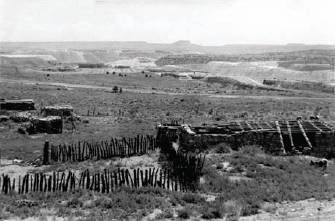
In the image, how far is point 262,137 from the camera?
1892cm

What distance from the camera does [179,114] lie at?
115 feet

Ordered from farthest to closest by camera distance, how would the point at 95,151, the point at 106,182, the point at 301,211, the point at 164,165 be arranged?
the point at 95,151 → the point at 164,165 → the point at 106,182 → the point at 301,211

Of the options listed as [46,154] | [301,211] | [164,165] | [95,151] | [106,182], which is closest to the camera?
[301,211]

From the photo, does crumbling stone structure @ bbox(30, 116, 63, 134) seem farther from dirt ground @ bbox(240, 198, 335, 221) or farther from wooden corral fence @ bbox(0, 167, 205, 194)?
dirt ground @ bbox(240, 198, 335, 221)

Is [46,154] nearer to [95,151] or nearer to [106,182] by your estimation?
[95,151]

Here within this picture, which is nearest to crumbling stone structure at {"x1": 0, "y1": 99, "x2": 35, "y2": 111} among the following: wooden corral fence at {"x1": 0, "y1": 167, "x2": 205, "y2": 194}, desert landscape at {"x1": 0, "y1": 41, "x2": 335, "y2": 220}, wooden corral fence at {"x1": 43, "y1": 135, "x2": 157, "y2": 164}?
desert landscape at {"x1": 0, "y1": 41, "x2": 335, "y2": 220}

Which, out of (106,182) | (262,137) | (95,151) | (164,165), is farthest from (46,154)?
(262,137)

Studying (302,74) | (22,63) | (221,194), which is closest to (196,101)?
(221,194)

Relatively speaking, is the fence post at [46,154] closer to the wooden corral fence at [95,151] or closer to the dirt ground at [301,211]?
the wooden corral fence at [95,151]

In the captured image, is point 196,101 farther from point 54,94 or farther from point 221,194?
point 221,194

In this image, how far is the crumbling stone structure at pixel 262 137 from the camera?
60.1ft

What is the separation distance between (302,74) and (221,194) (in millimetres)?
68684

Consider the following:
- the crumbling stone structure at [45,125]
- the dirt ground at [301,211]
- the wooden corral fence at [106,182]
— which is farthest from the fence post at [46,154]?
the dirt ground at [301,211]

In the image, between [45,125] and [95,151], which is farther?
[45,125]
